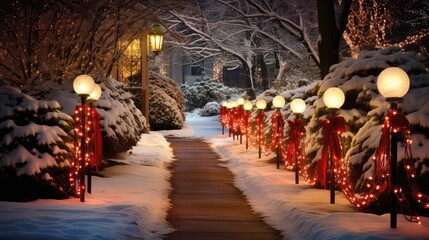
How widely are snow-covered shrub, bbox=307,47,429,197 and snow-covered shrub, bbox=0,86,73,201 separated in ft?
15.8

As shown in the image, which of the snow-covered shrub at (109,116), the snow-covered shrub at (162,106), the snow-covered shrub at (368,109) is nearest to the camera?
the snow-covered shrub at (368,109)

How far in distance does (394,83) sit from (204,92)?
1891 inches

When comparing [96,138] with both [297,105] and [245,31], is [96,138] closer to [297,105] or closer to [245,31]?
[297,105]

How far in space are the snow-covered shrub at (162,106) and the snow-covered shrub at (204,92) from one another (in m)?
18.2

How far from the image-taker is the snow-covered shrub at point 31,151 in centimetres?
1070

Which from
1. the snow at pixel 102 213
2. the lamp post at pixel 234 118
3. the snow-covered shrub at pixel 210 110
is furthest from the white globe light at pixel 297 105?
the snow-covered shrub at pixel 210 110

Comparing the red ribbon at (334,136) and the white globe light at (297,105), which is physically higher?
the white globe light at (297,105)

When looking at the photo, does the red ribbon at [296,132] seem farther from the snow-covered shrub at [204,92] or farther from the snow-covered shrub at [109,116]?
the snow-covered shrub at [204,92]

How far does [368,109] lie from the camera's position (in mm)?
12812

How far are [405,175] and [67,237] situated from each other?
16.2 feet

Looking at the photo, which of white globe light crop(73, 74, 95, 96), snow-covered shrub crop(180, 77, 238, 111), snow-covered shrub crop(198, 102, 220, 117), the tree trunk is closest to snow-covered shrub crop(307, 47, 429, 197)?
the tree trunk

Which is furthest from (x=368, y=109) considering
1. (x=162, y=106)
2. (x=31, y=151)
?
(x=162, y=106)

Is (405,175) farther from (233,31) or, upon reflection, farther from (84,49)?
(233,31)

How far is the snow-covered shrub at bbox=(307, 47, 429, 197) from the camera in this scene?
10.2 metres
